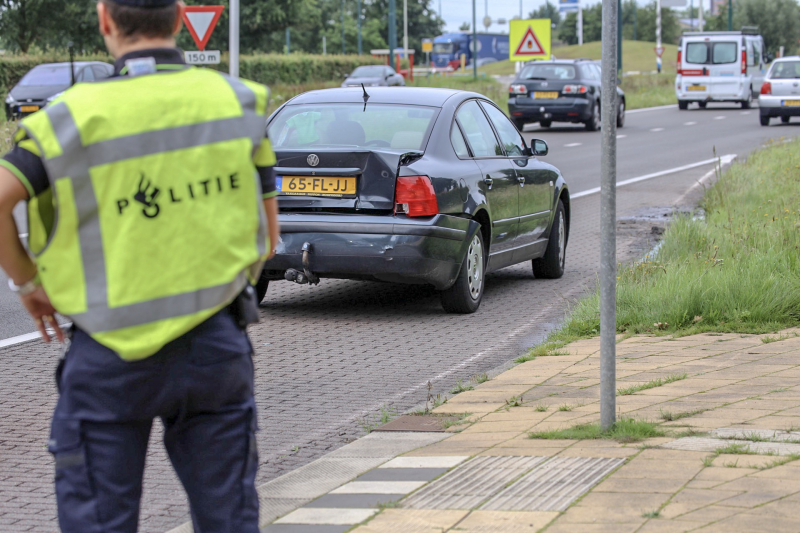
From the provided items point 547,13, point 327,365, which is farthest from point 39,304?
point 547,13

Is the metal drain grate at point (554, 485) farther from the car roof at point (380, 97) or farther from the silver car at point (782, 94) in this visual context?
the silver car at point (782, 94)

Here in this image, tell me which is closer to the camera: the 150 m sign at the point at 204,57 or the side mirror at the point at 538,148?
the side mirror at the point at 538,148

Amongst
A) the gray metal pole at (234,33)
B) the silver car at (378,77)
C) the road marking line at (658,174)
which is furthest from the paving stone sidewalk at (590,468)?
the silver car at (378,77)

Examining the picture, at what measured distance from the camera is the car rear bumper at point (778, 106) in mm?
29922

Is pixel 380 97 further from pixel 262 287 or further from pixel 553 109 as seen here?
pixel 553 109

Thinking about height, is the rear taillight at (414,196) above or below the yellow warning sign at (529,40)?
below

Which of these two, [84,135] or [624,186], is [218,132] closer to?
[84,135]

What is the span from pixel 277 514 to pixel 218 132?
69.2 inches

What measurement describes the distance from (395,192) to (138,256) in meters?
5.19

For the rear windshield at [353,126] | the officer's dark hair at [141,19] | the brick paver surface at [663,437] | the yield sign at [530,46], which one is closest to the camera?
the officer's dark hair at [141,19]

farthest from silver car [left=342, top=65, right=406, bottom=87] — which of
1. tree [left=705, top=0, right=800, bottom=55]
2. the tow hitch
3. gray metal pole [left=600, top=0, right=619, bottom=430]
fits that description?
tree [left=705, top=0, right=800, bottom=55]

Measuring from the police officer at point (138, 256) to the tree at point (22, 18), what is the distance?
44.5 metres

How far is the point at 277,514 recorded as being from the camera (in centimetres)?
377

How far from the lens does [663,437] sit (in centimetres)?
443
